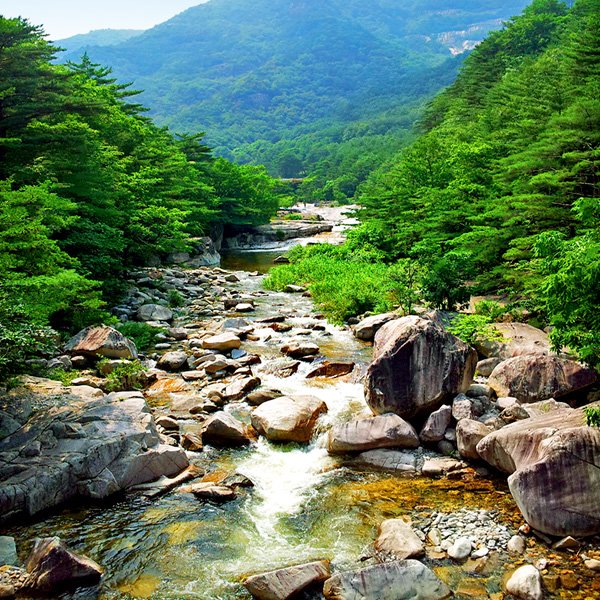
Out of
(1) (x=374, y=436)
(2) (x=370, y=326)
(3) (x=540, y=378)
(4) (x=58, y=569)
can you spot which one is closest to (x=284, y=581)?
(4) (x=58, y=569)

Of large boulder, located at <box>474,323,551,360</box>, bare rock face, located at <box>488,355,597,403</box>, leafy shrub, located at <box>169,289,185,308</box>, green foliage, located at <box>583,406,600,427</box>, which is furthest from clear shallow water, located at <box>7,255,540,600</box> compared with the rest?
leafy shrub, located at <box>169,289,185,308</box>

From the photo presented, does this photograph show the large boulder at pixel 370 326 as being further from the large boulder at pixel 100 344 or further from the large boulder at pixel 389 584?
the large boulder at pixel 389 584

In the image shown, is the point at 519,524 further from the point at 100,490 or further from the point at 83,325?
the point at 83,325

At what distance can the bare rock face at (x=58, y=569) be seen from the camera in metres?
6.21

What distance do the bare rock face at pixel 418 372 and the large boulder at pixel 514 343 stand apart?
232cm

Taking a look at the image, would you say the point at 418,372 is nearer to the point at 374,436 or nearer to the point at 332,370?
the point at 374,436

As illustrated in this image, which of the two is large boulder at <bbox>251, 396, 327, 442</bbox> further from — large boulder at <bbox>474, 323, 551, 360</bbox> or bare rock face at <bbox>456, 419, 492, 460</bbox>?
large boulder at <bbox>474, 323, 551, 360</bbox>

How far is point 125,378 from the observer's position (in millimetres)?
12438

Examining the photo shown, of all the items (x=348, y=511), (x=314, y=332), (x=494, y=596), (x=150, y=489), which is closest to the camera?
(x=494, y=596)

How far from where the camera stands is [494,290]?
18.5 metres

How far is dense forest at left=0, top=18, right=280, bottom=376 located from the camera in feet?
34.1

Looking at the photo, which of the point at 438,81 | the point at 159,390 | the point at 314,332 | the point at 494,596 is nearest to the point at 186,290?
the point at 314,332

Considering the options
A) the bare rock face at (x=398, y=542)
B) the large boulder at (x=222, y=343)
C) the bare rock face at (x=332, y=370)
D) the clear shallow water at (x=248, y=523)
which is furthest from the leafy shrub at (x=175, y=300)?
the bare rock face at (x=398, y=542)

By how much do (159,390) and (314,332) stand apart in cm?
642
